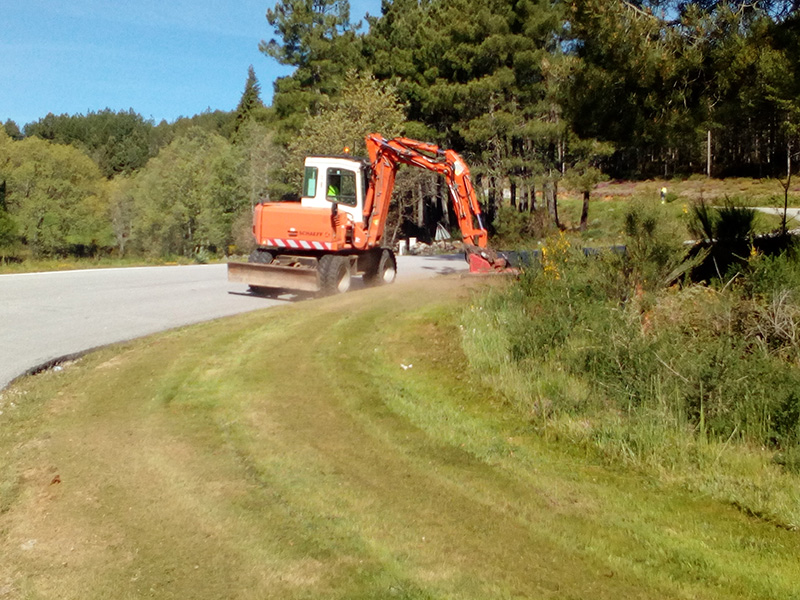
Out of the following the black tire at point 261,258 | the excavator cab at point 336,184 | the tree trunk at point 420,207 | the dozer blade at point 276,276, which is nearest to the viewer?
the dozer blade at point 276,276

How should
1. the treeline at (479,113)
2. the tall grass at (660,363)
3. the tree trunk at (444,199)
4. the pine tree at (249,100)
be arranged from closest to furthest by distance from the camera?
the tall grass at (660,363) < the treeline at (479,113) < the tree trunk at (444,199) < the pine tree at (249,100)

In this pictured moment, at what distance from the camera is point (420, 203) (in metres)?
46.0

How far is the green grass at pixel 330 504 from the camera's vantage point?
4.43 meters

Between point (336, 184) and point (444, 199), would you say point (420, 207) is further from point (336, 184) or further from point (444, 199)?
point (336, 184)

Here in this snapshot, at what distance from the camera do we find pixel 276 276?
15.7m

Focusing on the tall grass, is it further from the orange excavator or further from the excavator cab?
the excavator cab

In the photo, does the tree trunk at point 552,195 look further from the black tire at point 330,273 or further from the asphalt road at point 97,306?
the black tire at point 330,273

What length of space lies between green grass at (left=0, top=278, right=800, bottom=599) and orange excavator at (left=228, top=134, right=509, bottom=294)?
23.5 feet

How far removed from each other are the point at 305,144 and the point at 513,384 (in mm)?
32749

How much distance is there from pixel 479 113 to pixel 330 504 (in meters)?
35.1

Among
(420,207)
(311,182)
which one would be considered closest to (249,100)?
(420,207)

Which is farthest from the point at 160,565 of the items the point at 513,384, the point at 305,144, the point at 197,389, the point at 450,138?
the point at 450,138

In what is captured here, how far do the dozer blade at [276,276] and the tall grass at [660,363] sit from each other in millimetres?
5191

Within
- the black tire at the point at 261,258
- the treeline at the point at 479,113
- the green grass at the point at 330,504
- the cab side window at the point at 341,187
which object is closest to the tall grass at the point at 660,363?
the green grass at the point at 330,504
